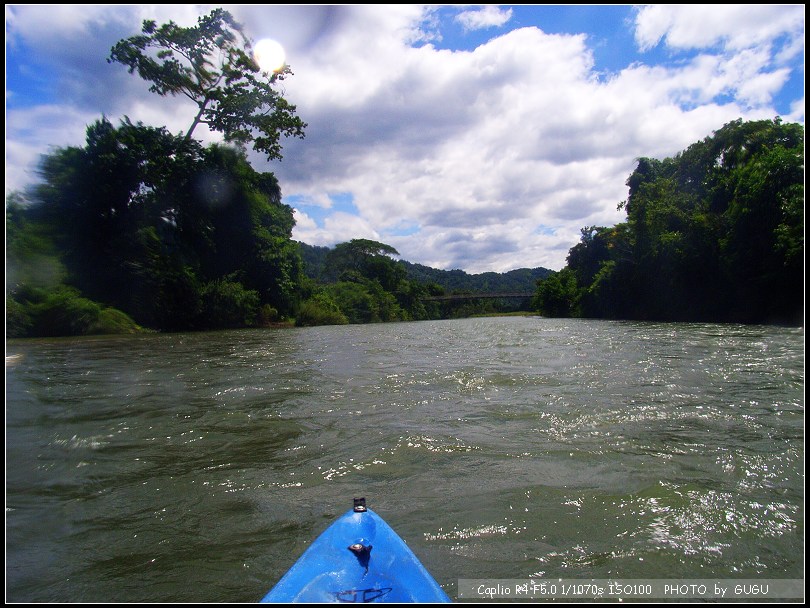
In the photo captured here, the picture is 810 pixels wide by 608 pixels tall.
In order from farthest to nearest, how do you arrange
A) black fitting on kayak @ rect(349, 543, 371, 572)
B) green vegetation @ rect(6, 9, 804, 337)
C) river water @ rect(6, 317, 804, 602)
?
1. green vegetation @ rect(6, 9, 804, 337)
2. river water @ rect(6, 317, 804, 602)
3. black fitting on kayak @ rect(349, 543, 371, 572)

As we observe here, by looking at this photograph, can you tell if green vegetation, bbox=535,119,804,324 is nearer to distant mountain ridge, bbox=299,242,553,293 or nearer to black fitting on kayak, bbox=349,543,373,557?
black fitting on kayak, bbox=349,543,373,557

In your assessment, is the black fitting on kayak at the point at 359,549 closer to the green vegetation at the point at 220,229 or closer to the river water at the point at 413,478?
the river water at the point at 413,478

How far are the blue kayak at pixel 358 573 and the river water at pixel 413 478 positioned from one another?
40 cm

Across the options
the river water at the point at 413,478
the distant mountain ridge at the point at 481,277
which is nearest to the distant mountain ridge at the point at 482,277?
the distant mountain ridge at the point at 481,277

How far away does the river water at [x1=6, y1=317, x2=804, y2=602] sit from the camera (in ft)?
7.77

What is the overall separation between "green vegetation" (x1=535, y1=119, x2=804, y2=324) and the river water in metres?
18.2

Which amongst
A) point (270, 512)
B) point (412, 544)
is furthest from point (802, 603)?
point (270, 512)

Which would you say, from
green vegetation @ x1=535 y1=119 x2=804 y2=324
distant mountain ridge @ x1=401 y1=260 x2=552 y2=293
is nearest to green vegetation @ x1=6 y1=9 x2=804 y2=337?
A: green vegetation @ x1=535 y1=119 x2=804 y2=324

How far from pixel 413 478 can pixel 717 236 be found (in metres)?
29.5

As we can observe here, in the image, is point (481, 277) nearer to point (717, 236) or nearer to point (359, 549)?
point (717, 236)

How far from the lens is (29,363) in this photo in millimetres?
9930

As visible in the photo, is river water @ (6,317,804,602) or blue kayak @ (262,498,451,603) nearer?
Result: blue kayak @ (262,498,451,603)

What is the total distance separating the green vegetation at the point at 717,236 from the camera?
21.0 meters

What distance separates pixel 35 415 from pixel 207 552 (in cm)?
430
